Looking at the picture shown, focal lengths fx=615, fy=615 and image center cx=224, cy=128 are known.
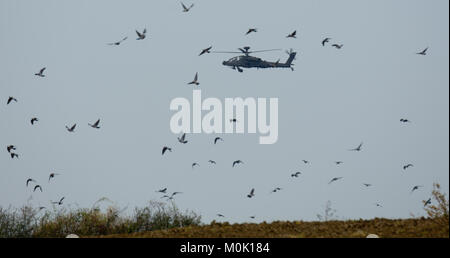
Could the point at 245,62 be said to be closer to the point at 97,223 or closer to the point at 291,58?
the point at 291,58

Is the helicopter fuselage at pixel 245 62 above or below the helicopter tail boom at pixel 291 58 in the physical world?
below

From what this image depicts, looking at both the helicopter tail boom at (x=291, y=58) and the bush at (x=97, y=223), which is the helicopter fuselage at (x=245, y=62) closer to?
the helicopter tail boom at (x=291, y=58)

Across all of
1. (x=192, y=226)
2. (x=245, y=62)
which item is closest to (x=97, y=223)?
(x=192, y=226)

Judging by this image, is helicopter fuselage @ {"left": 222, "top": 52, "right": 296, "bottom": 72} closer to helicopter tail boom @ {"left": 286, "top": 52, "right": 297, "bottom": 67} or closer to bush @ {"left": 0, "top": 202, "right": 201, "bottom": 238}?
helicopter tail boom @ {"left": 286, "top": 52, "right": 297, "bottom": 67}

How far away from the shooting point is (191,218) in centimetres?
1989

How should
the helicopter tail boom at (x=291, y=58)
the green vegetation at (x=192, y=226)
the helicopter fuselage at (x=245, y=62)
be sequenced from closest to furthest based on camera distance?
the green vegetation at (x=192, y=226) < the helicopter fuselage at (x=245, y=62) < the helicopter tail boom at (x=291, y=58)

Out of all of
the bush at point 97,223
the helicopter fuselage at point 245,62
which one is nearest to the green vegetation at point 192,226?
the bush at point 97,223

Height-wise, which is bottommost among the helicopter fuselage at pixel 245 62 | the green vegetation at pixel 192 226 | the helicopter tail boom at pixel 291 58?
the green vegetation at pixel 192 226

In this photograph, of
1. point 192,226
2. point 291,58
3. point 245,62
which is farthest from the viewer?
point 291,58

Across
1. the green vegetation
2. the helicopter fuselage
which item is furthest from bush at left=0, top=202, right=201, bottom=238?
the helicopter fuselage

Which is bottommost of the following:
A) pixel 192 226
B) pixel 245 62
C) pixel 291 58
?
pixel 192 226

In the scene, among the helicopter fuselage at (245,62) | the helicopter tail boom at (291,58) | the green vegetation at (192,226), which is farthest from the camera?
the helicopter tail boom at (291,58)
